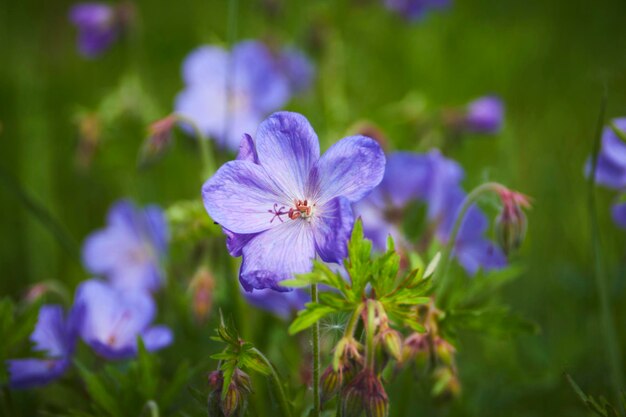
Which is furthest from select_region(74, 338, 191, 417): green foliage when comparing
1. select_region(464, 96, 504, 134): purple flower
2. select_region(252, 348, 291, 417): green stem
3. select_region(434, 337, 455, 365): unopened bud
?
select_region(464, 96, 504, 134): purple flower

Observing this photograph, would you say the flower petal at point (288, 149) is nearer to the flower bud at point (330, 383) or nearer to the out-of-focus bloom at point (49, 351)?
the flower bud at point (330, 383)

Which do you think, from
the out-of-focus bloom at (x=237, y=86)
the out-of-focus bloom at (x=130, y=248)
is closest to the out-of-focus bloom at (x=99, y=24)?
the out-of-focus bloom at (x=237, y=86)

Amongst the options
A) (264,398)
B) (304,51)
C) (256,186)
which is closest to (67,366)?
(264,398)

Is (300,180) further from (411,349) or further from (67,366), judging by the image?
(67,366)

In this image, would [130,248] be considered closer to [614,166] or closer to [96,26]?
[96,26]

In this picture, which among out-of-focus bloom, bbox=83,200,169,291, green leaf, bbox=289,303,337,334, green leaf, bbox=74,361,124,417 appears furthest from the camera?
out-of-focus bloom, bbox=83,200,169,291

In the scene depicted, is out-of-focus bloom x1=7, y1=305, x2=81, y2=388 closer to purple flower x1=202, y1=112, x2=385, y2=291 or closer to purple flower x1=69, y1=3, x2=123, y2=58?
purple flower x1=202, y1=112, x2=385, y2=291
